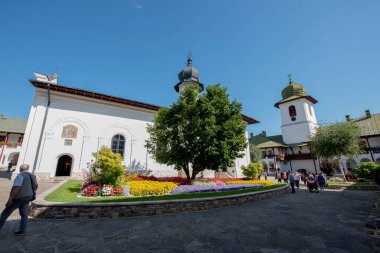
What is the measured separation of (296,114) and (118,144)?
38.9 meters

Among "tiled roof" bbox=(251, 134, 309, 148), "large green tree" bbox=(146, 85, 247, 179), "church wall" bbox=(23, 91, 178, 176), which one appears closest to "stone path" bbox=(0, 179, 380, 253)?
"large green tree" bbox=(146, 85, 247, 179)

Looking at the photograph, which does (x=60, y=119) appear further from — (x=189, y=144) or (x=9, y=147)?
(x=9, y=147)

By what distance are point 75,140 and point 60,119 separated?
90.9 inches

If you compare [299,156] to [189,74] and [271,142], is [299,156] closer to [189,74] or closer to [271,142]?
[271,142]

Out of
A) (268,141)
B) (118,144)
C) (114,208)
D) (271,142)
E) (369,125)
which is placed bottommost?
(114,208)

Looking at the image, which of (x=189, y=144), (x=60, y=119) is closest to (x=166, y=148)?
(x=189, y=144)

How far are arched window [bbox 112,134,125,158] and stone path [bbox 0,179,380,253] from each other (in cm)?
1267

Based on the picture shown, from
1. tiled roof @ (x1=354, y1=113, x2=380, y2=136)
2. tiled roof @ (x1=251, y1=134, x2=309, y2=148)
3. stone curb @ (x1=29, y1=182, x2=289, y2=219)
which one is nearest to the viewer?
stone curb @ (x1=29, y1=182, x2=289, y2=219)

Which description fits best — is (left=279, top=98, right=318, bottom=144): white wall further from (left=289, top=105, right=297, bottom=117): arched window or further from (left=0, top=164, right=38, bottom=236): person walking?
(left=0, top=164, right=38, bottom=236): person walking

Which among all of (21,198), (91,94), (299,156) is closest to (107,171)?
(21,198)

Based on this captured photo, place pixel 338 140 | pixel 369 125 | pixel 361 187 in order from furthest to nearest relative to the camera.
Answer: pixel 369 125 < pixel 338 140 < pixel 361 187

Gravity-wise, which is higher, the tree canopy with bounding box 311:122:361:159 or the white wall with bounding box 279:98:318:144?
the white wall with bounding box 279:98:318:144

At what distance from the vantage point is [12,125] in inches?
1119

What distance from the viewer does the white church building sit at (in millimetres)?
14914
